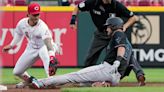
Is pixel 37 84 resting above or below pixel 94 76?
below

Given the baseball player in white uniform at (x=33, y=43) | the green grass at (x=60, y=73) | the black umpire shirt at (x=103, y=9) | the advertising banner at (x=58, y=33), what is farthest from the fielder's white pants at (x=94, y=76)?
the advertising banner at (x=58, y=33)

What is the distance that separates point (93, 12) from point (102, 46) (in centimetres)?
70

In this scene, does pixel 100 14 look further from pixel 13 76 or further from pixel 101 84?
pixel 13 76

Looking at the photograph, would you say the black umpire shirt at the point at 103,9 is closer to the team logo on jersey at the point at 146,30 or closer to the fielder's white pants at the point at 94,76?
the fielder's white pants at the point at 94,76

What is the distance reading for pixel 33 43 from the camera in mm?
12438

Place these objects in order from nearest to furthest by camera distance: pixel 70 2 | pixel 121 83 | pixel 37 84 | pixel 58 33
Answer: pixel 37 84 → pixel 121 83 → pixel 58 33 → pixel 70 2

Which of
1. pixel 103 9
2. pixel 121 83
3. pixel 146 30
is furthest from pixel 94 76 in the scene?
pixel 146 30

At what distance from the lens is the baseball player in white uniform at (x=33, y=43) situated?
11992 millimetres

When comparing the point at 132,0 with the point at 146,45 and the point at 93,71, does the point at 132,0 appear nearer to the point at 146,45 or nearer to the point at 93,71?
the point at 146,45

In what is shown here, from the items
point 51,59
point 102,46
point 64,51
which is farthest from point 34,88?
point 64,51

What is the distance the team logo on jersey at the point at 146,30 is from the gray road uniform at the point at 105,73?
21.4 feet

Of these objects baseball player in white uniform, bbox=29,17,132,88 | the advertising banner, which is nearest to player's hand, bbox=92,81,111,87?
baseball player in white uniform, bbox=29,17,132,88

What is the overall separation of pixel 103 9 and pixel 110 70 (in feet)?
6.10

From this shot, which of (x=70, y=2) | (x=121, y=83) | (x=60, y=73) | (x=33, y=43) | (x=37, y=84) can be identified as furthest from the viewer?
(x=70, y=2)
